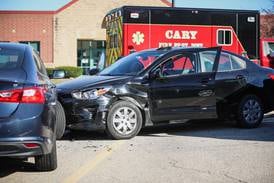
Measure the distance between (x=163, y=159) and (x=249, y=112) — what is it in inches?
142

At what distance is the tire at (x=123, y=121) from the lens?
31.1ft

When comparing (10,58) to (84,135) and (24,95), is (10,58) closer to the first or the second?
(24,95)

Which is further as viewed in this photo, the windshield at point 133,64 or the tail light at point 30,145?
the windshield at point 133,64

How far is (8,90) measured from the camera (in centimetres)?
595

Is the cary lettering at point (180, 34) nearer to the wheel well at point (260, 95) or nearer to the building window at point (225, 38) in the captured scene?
the building window at point (225, 38)

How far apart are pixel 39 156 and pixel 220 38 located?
A: 12624 mm

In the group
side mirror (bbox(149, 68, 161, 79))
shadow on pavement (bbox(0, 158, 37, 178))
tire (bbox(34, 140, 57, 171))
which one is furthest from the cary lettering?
tire (bbox(34, 140, 57, 171))

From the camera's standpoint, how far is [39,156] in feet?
22.1

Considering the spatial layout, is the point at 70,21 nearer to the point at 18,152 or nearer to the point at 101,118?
the point at 101,118

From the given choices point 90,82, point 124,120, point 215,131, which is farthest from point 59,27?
point 124,120

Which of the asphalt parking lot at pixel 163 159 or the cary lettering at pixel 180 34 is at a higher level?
the cary lettering at pixel 180 34

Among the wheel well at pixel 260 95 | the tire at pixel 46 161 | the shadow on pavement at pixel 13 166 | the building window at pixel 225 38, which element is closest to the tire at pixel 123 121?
the shadow on pavement at pixel 13 166

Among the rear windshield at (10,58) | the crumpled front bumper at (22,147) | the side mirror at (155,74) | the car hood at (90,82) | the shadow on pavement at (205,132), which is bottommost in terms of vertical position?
the shadow on pavement at (205,132)

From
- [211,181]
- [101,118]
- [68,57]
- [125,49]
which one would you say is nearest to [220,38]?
[125,49]
